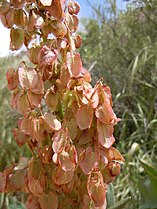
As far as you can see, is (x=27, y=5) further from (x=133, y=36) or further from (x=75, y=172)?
(x=133, y=36)

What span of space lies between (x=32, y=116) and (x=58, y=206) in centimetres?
10

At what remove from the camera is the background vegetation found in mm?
2416

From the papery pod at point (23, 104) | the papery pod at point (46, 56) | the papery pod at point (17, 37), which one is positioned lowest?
the papery pod at point (23, 104)

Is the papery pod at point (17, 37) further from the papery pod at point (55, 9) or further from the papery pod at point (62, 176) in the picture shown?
the papery pod at point (62, 176)

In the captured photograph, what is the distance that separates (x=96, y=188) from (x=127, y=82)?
2488mm

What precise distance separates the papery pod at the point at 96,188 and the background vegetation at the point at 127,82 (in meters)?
1.68

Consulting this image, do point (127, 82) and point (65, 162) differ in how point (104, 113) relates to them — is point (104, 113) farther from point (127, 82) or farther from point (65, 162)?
point (127, 82)

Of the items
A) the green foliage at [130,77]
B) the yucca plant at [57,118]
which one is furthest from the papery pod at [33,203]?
the green foliage at [130,77]

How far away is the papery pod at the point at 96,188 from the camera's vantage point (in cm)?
45

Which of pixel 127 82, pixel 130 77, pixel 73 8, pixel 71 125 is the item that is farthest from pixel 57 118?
pixel 127 82

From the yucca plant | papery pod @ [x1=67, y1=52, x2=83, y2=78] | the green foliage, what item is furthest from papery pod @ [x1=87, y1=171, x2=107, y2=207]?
the green foliage

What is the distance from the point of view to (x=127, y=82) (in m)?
2.91

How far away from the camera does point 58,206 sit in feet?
1.56

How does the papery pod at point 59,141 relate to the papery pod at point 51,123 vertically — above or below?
below
